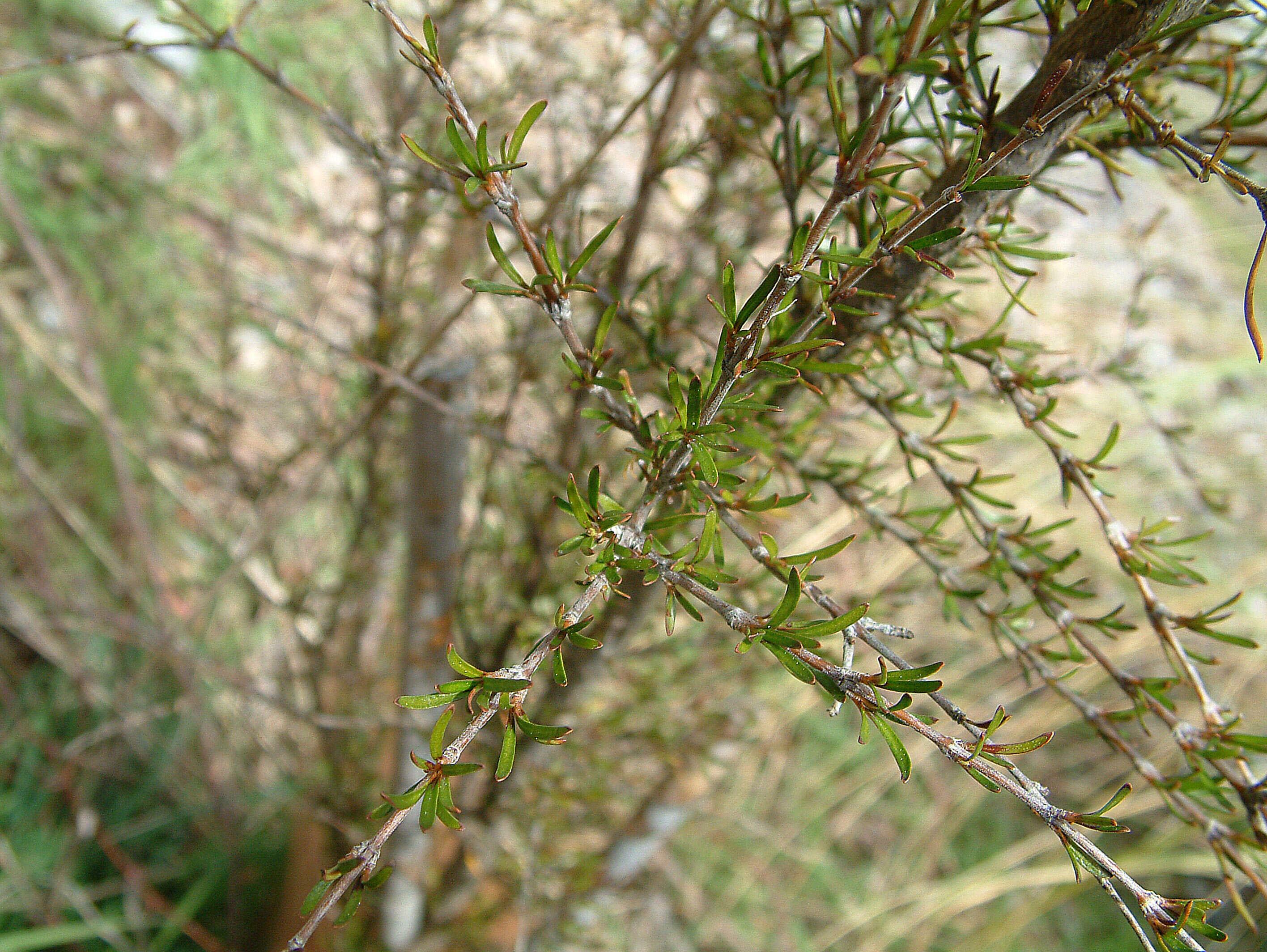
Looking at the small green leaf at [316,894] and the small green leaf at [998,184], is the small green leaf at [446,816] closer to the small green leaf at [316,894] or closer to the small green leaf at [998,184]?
the small green leaf at [316,894]

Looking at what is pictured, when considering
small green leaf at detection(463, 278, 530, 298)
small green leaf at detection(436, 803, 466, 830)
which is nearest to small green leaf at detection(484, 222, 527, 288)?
small green leaf at detection(463, 278, 530, 298)

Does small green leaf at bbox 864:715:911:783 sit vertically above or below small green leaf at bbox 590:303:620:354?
below

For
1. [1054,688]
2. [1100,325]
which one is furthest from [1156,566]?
[1100,325]

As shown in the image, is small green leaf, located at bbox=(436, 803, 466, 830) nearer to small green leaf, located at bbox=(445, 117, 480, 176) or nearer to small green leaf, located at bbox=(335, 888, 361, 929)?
small green leaf, located at bbox=(335, 888, 361, 929)

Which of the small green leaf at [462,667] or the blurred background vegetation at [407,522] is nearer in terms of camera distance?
the small green leaf at [462,667]

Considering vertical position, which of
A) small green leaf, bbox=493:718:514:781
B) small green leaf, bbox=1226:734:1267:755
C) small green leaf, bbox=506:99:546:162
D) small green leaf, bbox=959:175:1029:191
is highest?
small green leaf, bbox=959:175:1029:191

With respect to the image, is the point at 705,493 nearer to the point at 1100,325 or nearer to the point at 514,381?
the point at 514,381

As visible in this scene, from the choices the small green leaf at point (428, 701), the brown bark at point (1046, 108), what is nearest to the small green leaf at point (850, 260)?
the brown bark at point (1046, 108)
